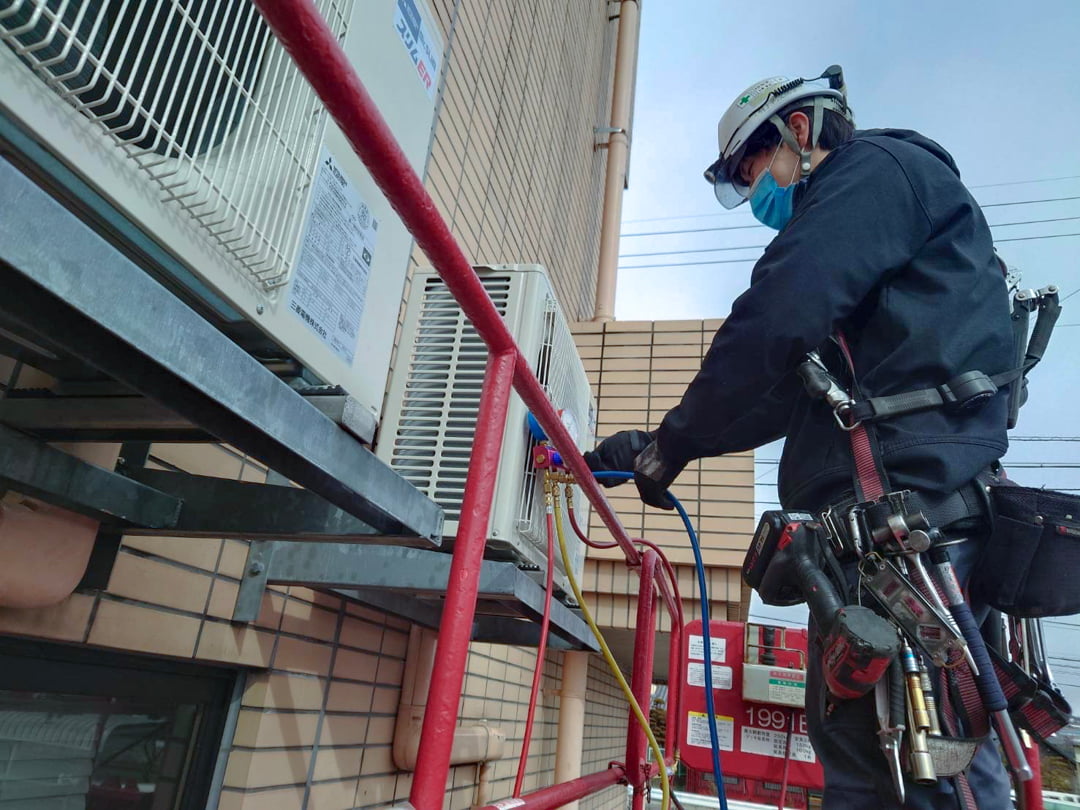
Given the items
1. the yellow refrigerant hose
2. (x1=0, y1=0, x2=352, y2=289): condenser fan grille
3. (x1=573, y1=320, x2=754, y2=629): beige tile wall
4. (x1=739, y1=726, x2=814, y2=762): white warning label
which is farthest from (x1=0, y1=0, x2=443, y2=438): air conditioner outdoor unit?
(x1=573, y1=320, x2=754, y2=629): beige tile wall

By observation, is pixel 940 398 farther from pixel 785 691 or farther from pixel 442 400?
pixel 785 691

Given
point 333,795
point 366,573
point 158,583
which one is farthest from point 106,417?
point 333,795

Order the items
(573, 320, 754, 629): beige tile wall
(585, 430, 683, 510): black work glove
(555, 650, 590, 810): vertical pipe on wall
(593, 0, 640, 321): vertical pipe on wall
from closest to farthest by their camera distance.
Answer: (585, 430, 683, 510): black work glove → (573, 320, 754, 629): beige tile wall → (555, 650, 590, 810): vertical pipe on wall → (593, 0, 640, 321): vertical pipe on wall

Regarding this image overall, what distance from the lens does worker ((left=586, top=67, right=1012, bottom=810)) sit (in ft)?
4.22

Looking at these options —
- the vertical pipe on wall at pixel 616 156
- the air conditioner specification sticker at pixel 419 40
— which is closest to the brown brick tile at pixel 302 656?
the air conditioner specification sticker at pixel 419 40

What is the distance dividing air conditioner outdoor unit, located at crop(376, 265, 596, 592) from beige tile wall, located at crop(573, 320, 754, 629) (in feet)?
6.62

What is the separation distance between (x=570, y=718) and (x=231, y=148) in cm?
418

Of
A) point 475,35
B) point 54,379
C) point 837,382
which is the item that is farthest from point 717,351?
point 475,35

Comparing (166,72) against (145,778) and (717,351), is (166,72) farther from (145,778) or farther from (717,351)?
(145,778)

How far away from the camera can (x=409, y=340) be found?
1873mm

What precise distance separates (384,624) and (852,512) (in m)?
1.48

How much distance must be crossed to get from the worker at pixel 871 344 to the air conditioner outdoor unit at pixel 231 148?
2.36 feet

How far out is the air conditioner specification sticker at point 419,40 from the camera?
4.68 feet

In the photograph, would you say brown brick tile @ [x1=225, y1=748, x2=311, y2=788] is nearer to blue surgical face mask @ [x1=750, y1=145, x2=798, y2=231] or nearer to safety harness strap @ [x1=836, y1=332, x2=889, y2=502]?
safety harness strap @ [x1=836, y1=332, x2=889, y2=502]
